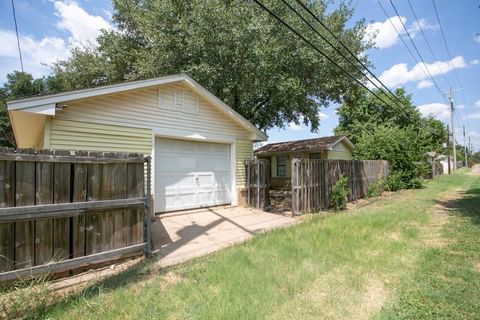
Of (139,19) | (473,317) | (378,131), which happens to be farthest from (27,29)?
(378,131)

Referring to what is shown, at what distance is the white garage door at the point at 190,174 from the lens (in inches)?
329

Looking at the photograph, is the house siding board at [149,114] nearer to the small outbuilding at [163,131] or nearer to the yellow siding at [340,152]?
the small outbuilding at [163,131]

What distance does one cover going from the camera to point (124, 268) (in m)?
4.36

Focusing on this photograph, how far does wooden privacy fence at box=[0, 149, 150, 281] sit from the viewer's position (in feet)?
11.5

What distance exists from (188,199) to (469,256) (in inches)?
277

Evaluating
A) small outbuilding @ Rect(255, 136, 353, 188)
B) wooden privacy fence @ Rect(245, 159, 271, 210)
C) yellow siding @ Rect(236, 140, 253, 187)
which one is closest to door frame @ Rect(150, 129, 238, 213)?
yellow siding @ Rect(236, 140, 253, 187)

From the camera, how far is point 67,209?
3.91 m

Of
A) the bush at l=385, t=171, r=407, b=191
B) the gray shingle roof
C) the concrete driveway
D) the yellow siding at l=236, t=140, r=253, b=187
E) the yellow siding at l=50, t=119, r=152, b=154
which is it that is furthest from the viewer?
the gray shingle roof

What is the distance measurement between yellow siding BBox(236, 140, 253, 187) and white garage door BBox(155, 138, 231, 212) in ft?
1.17

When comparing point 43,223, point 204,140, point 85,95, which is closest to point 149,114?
point 85,95

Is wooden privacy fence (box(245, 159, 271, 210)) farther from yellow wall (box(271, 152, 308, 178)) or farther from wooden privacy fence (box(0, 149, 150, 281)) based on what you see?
yellow wall (box(271, 152, 308, 178))

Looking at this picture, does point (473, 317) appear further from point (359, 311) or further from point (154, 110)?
point (154, 110)

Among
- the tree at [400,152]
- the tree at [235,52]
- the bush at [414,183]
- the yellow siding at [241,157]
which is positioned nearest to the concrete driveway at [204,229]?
the yellow siding at [241,157]

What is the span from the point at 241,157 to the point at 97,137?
4996mm
